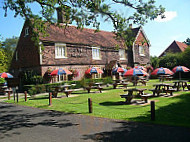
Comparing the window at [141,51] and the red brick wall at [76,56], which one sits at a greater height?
the window at [141,51]

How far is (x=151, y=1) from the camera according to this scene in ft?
34.6

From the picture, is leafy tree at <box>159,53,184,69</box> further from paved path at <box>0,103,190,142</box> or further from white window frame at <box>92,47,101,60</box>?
paved path at <box>0,103,190,142</box>

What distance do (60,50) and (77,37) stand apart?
393 centimetres

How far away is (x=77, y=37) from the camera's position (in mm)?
26656

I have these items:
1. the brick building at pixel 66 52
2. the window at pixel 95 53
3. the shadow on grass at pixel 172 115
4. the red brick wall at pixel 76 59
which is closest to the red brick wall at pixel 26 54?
the brick building at pixel 66 52

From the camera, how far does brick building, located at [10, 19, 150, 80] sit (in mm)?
22641

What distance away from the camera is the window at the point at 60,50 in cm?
2350

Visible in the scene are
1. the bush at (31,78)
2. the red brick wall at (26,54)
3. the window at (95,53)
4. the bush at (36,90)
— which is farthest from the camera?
the window at (95,53)

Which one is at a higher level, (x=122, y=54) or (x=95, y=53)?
(x=122, y=54)

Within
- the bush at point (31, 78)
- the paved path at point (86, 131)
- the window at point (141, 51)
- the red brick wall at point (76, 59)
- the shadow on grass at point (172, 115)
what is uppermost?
the window at point (141, 51)

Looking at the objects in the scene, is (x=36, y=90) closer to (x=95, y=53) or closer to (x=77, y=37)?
(x=77, y=37)

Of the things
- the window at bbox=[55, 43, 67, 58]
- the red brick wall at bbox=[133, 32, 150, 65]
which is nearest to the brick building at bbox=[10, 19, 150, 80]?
the window at bbox=[55, 43, 67, 58]

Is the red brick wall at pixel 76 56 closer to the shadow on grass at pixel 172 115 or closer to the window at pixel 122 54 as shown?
the window at pixel 122 54

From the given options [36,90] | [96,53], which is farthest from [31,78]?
[96,53]
